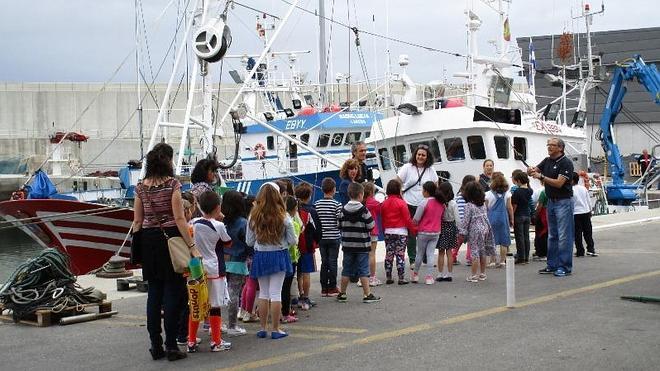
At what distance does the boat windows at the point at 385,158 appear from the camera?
2270 cm

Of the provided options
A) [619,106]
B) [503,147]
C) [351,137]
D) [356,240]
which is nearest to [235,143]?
[503,147]

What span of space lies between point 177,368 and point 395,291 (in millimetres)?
4282

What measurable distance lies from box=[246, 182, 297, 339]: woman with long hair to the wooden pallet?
2260 mm

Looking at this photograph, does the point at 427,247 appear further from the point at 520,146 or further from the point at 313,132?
the point at 313,132

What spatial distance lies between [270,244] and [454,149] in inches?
556

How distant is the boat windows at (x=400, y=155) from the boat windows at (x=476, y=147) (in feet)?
5.57

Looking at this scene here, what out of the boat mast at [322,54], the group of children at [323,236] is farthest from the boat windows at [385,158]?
the group of children at [323,236]

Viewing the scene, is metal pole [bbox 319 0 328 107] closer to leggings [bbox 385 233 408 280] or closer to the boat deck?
leggings [bbox 385 233 408 280]

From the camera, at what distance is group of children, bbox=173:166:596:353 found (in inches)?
313

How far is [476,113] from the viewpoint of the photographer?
68.3 ft

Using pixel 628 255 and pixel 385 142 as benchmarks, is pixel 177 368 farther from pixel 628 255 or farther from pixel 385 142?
pixel 385 142

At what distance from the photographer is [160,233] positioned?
7297 mm

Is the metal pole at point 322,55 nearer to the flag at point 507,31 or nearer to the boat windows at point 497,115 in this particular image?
the flag at point 507,31

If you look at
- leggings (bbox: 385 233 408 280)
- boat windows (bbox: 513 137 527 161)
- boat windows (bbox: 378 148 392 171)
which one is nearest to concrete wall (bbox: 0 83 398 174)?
boat windows (bbox: 378 148 392 171)
